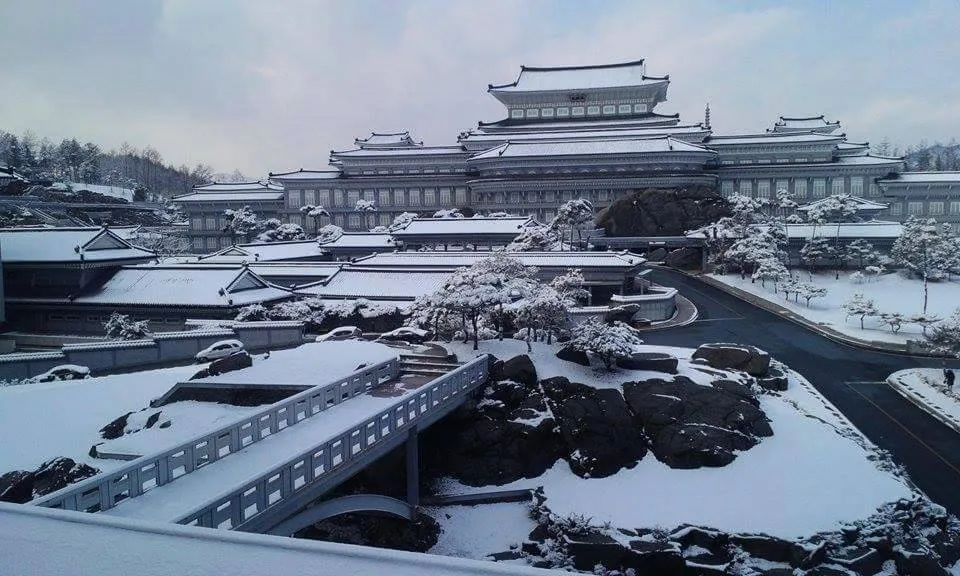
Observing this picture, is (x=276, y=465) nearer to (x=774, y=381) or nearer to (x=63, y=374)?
(x=63, y=374)

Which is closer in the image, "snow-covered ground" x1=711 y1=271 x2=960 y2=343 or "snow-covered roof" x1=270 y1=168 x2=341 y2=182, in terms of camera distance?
"snow-covered ground" x1=711 y1=271 x2=960 y2=343

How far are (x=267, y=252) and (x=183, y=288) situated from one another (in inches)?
594

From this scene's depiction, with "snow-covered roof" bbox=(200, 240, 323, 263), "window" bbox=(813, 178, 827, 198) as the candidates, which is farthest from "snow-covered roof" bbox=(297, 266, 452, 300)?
"window" bbox=(813, 178, 827, 198)

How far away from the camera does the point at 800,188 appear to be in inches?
2375

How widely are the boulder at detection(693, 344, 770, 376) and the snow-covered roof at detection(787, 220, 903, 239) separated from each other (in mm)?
28141

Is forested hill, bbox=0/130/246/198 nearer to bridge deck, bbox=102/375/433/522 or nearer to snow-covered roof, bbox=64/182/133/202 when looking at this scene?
snow-covered roof, bbox=64/182/133/202

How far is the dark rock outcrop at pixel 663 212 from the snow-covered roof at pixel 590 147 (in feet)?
19.6

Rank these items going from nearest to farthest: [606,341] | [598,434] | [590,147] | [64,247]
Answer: [598,434] → [606,341] → [64,247] → [590,147]

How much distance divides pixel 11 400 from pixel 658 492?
2166 cm

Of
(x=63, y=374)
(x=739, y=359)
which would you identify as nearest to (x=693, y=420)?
(x=739, y=359)

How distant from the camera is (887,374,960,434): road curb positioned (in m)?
20.7

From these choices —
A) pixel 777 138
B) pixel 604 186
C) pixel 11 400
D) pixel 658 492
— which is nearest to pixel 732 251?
pixel 604 186

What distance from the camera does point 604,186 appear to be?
5978cm

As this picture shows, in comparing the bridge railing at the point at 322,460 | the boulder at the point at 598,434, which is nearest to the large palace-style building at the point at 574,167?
the boulder at the point at 598,434
